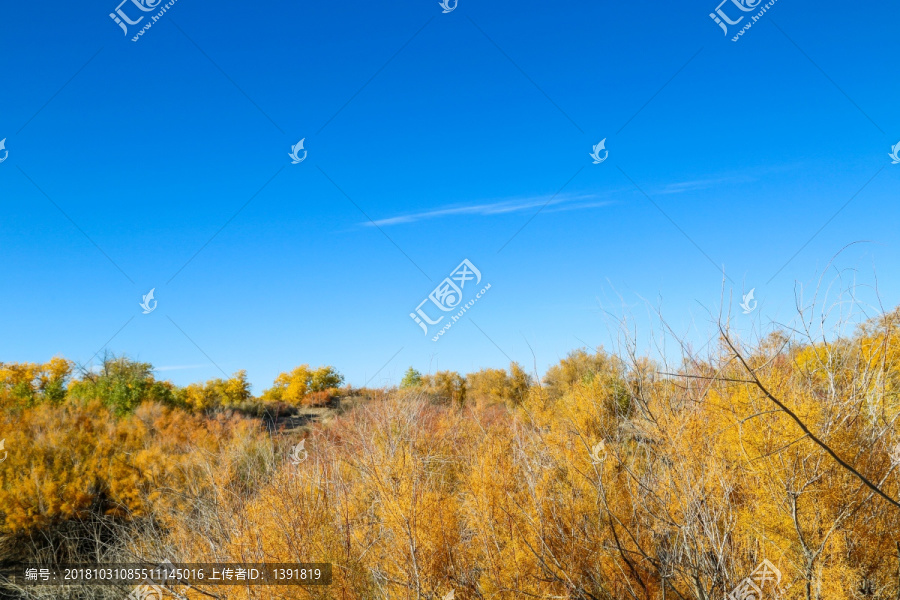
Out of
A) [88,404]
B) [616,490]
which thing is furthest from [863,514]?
[88,404]

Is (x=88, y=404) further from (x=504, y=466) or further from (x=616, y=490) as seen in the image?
(x=616, y=490)

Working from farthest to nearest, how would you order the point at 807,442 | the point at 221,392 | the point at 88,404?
the point at 221,392 < the point at 88,404 < the point at 807,442

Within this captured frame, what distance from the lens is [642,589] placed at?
4.92m

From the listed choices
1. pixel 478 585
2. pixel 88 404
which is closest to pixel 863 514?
pixel 478 585

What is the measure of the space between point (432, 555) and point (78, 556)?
960cm

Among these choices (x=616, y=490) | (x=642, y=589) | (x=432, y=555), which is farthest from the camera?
(x=616, y=490)

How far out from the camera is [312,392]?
33.7 metres

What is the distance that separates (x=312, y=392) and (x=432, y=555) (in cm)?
2955

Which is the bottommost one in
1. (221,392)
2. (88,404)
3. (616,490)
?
(616,490)

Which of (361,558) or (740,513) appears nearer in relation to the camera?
(740,513)

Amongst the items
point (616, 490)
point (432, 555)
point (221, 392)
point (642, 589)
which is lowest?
point (642, 589)

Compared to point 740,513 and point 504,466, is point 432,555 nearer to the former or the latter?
point 504,466

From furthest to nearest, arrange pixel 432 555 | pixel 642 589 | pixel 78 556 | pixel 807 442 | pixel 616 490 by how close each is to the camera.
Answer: pixel 78 556, pixel 616 490, pixel 432 555, pixel 642 589, pixel 807 442

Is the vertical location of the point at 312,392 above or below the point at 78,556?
above
